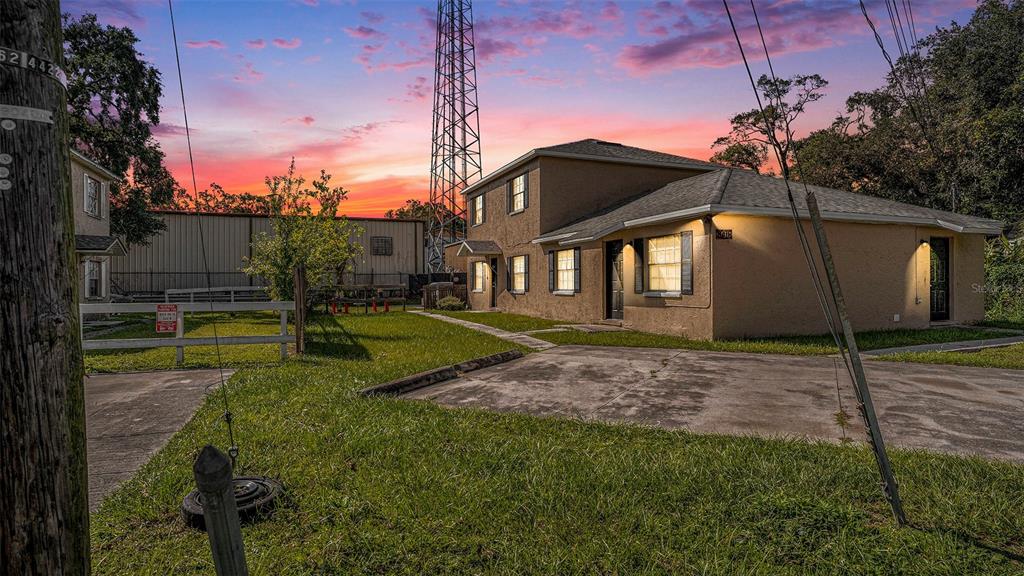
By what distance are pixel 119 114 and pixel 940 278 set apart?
3147 cm

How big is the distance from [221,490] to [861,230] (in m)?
15.1

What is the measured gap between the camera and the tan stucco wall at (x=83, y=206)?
17.2 m

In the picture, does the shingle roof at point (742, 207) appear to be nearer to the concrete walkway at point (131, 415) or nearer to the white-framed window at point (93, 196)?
the concrete walkway at point (131, 415)

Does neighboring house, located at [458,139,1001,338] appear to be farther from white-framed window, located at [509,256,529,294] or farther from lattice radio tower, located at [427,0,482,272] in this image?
lattice radio tower, located at [427,0,482,272]

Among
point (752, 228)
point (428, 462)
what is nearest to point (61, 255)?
point (428, 462)

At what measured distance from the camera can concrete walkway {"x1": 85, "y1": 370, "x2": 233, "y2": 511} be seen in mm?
4023

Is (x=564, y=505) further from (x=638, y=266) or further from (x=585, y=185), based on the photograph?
(x=585, y=185)

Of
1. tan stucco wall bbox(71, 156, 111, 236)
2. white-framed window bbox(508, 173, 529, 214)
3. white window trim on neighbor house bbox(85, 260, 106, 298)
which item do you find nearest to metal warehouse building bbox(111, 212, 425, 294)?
tan stucco wall bbox(71, 156, 111, 236)

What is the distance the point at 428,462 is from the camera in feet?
13.3

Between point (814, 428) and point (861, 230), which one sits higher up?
point (861, 230)

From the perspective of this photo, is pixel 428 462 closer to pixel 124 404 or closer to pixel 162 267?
pixel 124 404

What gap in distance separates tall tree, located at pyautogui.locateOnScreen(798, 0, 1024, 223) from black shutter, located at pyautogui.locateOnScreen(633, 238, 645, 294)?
10895 mm

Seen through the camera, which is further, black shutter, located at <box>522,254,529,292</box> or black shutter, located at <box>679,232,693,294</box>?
black shutter, located at <box>522,254,529,292</box>

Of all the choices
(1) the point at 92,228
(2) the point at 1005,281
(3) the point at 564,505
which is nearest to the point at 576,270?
(3) the point at 564,505
